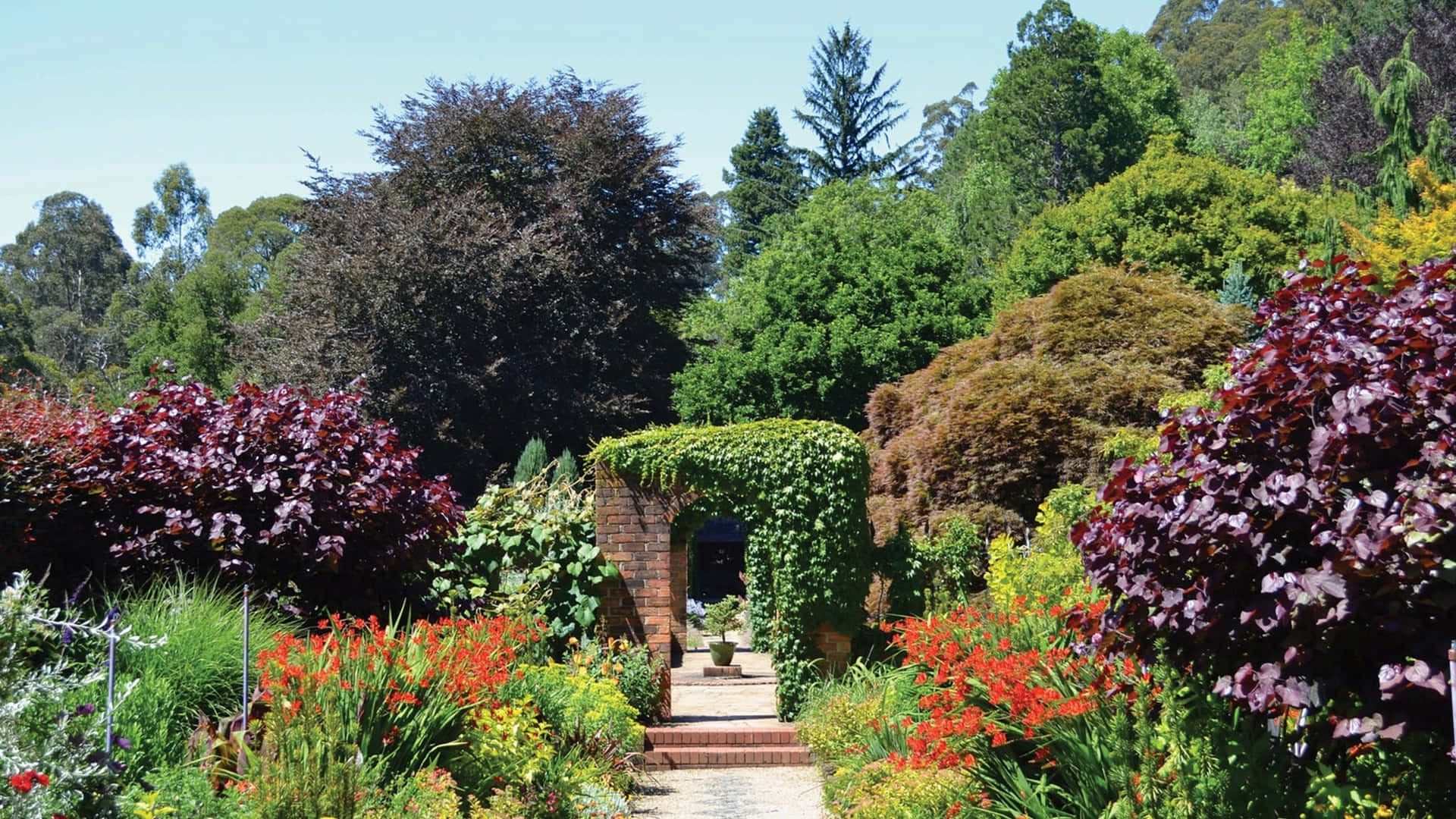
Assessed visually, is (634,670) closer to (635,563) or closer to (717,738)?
(717,738)

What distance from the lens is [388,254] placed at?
2361 cm

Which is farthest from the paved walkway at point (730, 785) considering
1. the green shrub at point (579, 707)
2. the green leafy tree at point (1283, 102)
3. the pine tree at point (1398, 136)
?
the green leafy tree at point (1283, 102)

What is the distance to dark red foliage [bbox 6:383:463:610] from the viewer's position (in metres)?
7.69

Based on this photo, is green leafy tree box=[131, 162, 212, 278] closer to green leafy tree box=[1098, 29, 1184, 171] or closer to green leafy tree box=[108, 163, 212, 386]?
green leafy tree box=[108, 163, 212, 386]

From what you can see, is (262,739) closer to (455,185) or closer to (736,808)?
(736,808)

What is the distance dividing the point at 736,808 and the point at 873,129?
36588 millimetres

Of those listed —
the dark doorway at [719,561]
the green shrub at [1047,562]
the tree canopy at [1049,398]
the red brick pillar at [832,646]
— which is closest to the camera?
the green shrub at [1047,562]

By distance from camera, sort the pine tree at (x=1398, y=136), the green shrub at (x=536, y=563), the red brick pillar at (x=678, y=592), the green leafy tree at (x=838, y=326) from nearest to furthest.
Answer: the green shrub at (x=536, y=563) < the red brick pillar at (x=678, y=592) < the pine tree at (x=1398, y=136) < the green leafy tree at (x=838, y=326)

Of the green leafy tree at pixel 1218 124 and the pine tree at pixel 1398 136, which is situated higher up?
the green leafy tree at pixel 1218 124

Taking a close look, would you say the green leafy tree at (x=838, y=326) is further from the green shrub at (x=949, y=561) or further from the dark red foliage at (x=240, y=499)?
the dark red foliage at (x=240, y=499)

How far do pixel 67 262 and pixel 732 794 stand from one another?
6317 cm

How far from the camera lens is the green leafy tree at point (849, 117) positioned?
4212 centimetres

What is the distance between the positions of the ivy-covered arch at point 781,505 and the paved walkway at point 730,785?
86 cm

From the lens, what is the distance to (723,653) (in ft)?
49.2
